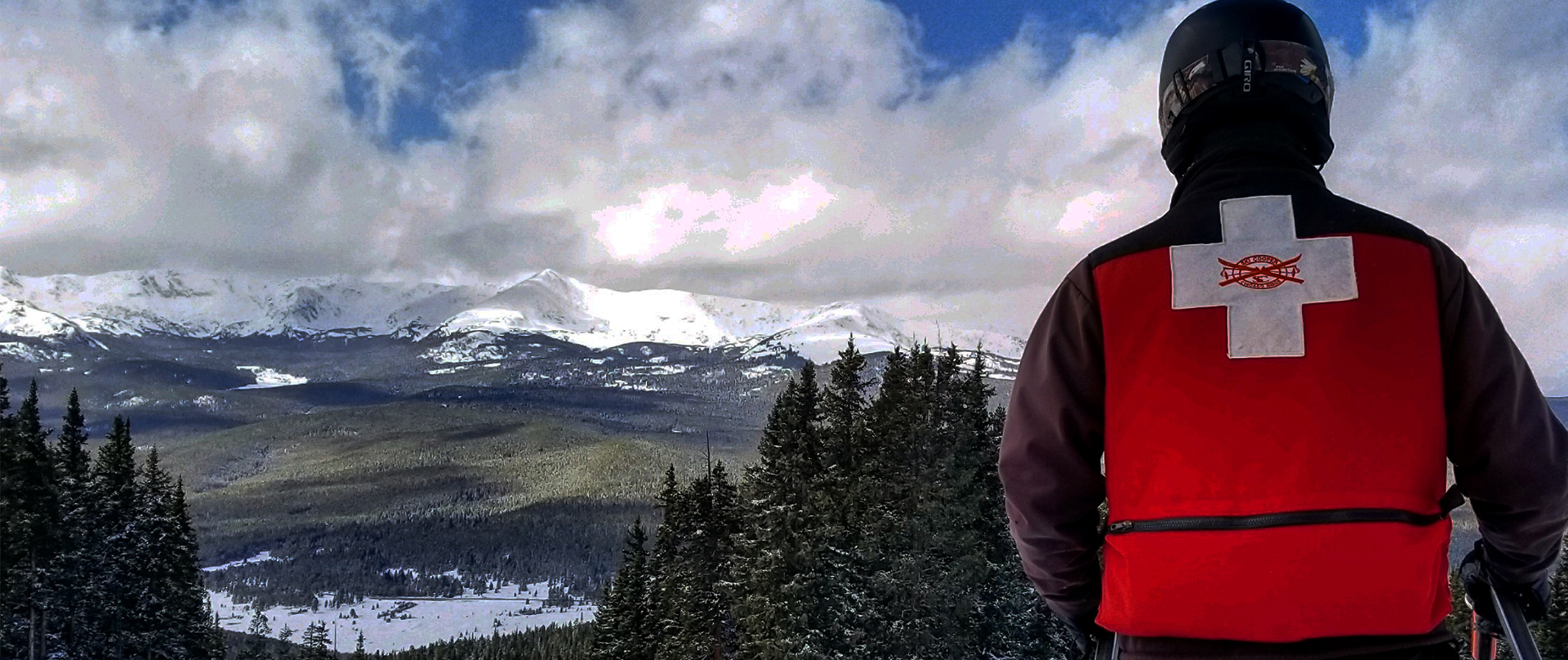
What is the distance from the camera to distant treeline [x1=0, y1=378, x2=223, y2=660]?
31.1 m

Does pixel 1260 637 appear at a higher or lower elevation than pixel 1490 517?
lower

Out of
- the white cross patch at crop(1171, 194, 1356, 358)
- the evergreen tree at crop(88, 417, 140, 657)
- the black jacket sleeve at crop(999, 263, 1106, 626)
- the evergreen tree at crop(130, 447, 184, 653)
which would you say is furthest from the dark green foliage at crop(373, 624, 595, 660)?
the white cross patch at crop(1171, 194, 1356, 358)

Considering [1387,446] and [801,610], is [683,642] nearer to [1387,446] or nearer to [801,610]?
[801,610]

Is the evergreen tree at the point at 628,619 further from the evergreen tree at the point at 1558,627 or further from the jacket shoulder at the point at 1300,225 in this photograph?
the jacket shoulder at the point at 1300,225

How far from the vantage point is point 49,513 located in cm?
3228

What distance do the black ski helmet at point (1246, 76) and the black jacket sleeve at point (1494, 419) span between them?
2.33 feet

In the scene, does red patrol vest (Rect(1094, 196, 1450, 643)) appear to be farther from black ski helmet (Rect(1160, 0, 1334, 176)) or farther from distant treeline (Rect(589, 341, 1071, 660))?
distant treeline (Rect(589, 341, 1071, 660))

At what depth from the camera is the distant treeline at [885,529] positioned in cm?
2047

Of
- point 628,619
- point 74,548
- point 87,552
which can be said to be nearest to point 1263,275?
point 628,619

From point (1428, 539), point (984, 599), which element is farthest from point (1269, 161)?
point (984, 599)

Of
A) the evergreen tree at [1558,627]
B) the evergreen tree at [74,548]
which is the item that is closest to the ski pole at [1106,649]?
the evergreen tree at [1558,627]

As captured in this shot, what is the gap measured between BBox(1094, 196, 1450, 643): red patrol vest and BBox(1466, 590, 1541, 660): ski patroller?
20.7 inches

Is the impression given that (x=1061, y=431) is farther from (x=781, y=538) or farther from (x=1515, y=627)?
(x=781, y=538)

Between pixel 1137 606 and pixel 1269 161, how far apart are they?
1.55 meters
